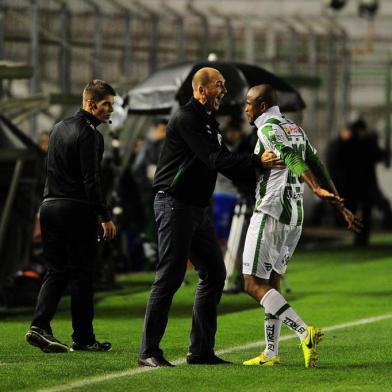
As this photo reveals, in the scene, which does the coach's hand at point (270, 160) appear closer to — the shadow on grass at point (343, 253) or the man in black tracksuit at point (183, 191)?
the man in black tracksuit at point (183, 191)

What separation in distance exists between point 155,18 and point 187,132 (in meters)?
14.1

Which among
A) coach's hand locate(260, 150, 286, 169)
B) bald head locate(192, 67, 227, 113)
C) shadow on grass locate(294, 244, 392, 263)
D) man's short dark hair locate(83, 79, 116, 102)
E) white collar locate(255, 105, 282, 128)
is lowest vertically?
shadow on grass locate(294, 244, 392, 263)

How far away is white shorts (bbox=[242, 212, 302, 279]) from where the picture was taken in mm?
11055

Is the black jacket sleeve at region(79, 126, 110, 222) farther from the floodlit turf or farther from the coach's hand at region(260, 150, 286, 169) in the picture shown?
the coach's hand at region(260, 150, 286, 169)

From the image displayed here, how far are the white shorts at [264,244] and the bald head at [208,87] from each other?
0.82m

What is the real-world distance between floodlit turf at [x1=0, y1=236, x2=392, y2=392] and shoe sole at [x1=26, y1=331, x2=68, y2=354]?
0.08 m

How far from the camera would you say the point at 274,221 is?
11086 millimetres

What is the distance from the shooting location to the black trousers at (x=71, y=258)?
12.0 metres

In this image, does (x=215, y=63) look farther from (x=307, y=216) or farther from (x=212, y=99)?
(x=307, y=216)

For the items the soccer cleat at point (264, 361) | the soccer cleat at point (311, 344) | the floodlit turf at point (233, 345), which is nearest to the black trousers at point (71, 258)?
the floodlit turf at point (233, 345)

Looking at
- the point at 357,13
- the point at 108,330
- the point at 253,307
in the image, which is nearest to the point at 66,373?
the point at 108,330

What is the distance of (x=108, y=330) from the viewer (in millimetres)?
14188

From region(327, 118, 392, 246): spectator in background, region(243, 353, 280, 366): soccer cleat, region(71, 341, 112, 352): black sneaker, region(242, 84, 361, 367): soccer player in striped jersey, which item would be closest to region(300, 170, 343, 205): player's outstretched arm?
region(242, 84, 361, 367): soccer player in striped jersey

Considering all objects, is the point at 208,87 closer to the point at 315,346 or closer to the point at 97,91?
the point at 97,91
